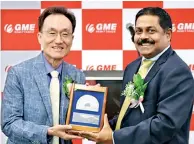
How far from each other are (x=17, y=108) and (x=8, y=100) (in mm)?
57

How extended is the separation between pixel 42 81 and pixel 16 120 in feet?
0.71

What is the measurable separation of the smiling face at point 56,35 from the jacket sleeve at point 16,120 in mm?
200

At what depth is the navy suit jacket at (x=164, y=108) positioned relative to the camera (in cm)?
172

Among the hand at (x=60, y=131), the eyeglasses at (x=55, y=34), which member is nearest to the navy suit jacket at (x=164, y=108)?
the hand at (x=60, y=131)

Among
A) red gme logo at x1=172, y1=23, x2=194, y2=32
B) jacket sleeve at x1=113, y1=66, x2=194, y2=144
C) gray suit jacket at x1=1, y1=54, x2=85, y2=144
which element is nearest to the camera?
jacket sleeve at x1=113, y1=66, x2=194, y2=144

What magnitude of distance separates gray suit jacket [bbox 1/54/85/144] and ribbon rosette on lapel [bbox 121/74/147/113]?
303 mm

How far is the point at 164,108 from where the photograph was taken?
5.64 ft

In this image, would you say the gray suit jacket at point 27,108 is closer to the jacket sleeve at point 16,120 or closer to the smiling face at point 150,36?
the jacket sleeve at point 16,120

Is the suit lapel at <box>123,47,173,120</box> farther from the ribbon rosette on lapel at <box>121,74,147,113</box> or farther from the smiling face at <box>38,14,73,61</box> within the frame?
the smiling face at <box>38,14,73,61</box>

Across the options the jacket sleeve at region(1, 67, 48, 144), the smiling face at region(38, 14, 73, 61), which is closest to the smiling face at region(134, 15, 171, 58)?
the smiling face at region(38, 14, 73, 61)

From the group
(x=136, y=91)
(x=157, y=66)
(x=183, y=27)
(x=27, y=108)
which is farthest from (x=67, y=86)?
(x=183, y=27)

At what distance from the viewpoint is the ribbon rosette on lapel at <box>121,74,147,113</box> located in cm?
179

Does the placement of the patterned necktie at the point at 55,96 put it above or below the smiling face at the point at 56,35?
below

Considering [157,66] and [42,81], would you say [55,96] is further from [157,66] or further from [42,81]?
[157,66]
